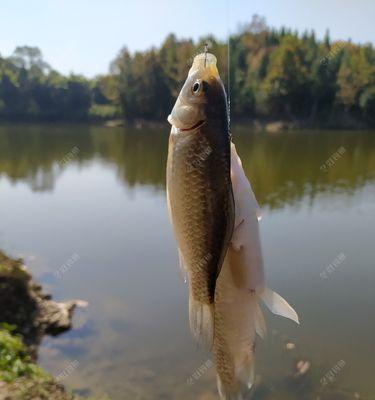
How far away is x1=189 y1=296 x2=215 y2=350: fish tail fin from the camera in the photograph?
113 centimetres

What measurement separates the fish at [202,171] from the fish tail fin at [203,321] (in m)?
0.07

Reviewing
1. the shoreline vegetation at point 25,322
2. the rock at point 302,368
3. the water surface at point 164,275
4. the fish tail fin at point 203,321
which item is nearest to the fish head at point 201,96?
the fish tail fin at point 203,321

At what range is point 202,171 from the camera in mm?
1012

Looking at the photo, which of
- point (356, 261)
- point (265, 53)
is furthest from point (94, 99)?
point (356, 261)

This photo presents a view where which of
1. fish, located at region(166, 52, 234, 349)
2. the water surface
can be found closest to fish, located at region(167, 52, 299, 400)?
fish, located at region(166, 52, 234, 349)

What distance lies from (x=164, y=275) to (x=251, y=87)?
36.2 meters

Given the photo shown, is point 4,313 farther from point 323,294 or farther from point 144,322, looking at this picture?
point 323,294

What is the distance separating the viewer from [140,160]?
25547 mm

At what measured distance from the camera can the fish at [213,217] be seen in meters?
1.01

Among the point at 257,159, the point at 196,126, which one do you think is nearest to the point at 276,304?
the point at 196,126

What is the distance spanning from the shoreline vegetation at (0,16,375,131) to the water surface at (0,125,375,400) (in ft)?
70.5

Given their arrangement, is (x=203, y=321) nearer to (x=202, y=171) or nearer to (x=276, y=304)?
(x=276, y=304)

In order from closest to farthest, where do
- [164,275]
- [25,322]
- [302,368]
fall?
[302,368] < [25,322] < [164,275]

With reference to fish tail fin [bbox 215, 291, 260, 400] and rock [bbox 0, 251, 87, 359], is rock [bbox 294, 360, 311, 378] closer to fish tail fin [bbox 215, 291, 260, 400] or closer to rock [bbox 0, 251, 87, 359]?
rock [bbox 0, 251, 87, 359]
